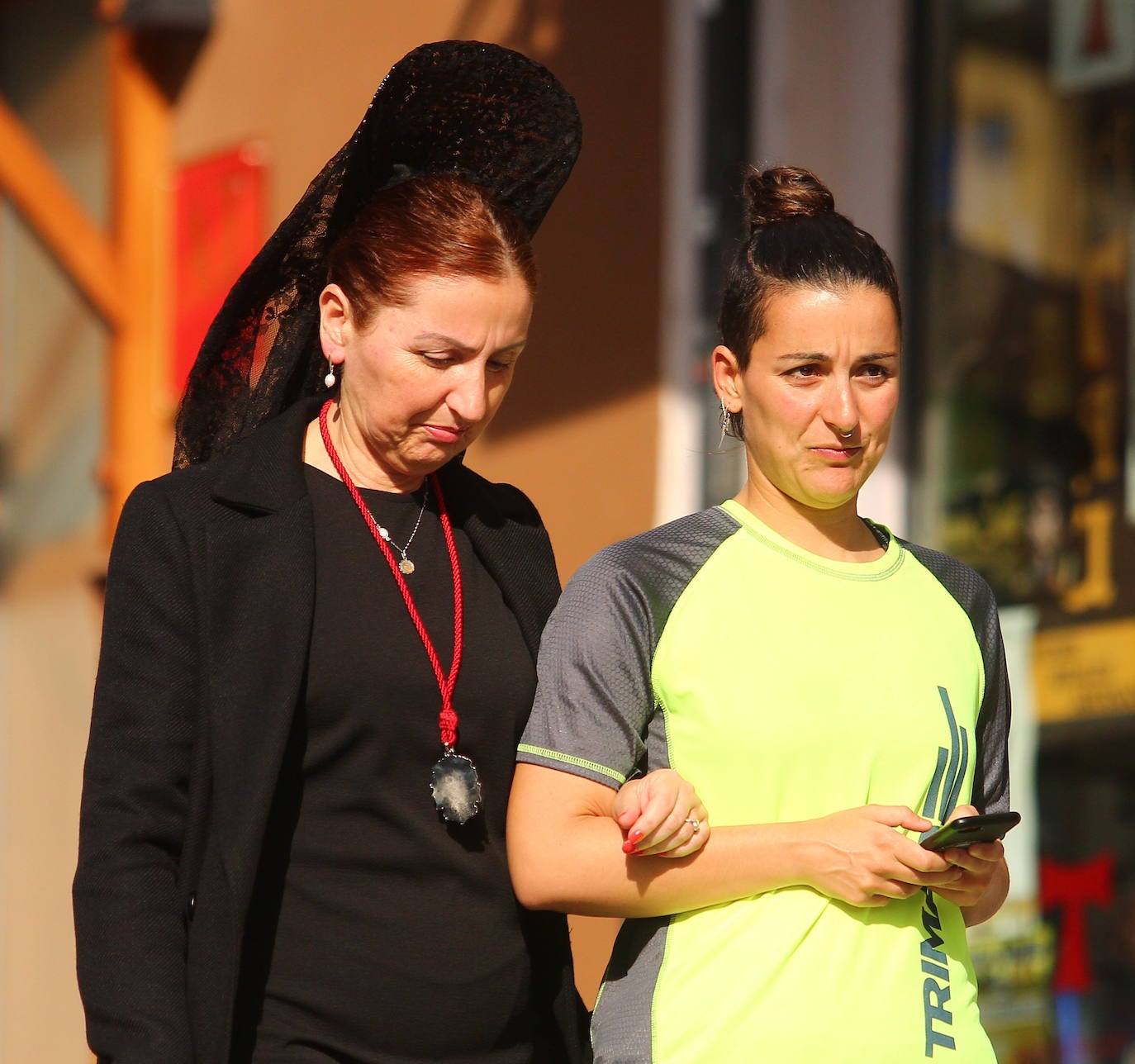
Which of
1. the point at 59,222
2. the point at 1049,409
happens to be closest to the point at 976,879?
the point at 1049,409

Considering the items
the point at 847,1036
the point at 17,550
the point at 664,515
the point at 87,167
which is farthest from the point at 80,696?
the point at 847,1036

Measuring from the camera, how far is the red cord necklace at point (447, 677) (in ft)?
5.74

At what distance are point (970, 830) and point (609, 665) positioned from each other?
0.42 meters

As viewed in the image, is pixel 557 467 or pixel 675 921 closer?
pixel 675 921

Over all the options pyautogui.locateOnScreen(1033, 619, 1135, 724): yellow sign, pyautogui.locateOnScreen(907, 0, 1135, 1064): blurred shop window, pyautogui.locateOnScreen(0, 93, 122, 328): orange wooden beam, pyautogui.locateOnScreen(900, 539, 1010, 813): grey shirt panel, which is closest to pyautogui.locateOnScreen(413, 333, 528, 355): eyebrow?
pyautogui.locateOnScreen(900, 539, 1010, 813): grey shirt panel

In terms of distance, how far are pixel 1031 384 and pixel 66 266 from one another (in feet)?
9.34

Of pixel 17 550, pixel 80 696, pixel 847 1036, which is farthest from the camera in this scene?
pixel 17 550

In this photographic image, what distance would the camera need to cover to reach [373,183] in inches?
75.5

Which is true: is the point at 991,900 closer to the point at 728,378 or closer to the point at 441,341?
the point at 728,378

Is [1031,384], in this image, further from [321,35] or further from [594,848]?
[594,848]

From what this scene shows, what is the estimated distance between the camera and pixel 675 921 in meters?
1.74

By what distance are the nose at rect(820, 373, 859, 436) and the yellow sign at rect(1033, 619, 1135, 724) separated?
2.16 metres

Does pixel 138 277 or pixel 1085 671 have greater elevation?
pixel 138 277

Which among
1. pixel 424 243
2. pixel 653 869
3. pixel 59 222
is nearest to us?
pixel 653 869
